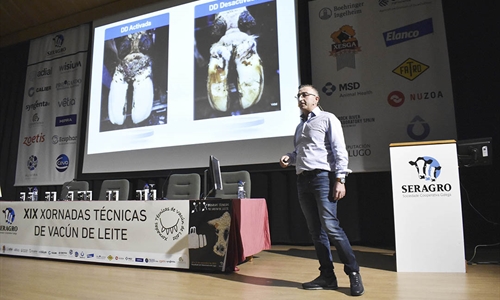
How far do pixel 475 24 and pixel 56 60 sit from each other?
Answer: 664 centimetres

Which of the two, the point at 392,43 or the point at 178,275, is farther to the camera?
the point at 392,43

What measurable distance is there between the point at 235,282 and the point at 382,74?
2.93 m

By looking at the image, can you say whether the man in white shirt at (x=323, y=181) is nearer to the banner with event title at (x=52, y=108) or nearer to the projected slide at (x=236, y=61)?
the projected slide at (x=236, y=61)

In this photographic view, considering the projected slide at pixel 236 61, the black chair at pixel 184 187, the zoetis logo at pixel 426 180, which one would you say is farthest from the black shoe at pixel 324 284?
the projected slide at pixel 236 61

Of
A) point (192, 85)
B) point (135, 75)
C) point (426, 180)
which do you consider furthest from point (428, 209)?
point (135, 75)

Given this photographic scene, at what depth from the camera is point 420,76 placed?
12.4ft

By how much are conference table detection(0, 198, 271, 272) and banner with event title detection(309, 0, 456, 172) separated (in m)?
1.56

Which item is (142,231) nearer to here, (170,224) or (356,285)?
(170,224)

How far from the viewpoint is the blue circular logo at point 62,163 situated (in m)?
5.69

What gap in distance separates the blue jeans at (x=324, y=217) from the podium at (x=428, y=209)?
91cm

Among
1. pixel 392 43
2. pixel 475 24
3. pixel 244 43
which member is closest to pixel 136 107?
pixel 244 43

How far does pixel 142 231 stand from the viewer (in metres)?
2.98

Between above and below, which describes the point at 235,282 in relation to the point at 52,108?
below

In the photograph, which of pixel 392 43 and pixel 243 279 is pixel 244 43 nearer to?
pixel 392 43
